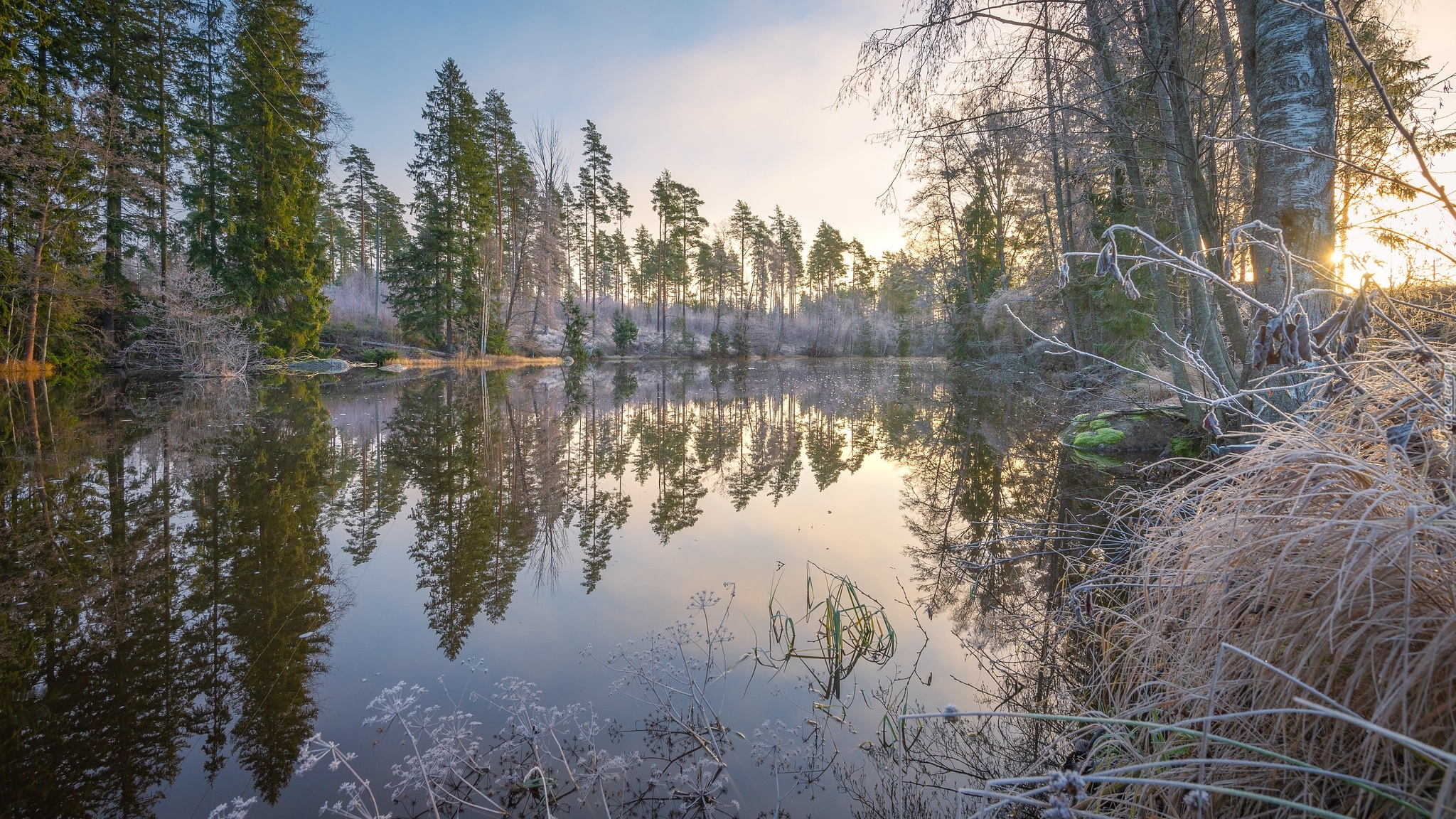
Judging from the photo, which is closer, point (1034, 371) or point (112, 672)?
point (112, 672)

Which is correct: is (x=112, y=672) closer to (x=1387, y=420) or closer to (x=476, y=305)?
(x=1387, y=420)

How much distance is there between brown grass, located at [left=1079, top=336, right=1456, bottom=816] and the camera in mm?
1080

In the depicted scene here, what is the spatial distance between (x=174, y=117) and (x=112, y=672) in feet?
82.0

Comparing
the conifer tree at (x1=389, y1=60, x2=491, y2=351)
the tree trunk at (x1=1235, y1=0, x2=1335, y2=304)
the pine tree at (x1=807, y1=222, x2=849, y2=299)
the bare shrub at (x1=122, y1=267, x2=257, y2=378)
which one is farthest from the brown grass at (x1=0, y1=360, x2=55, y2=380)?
the pine tree at (x1=807, y1=222, x2=849, y2=299)

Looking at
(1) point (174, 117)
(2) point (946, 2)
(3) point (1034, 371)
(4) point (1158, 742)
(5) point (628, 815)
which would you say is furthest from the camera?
(3) point (1034, 371)

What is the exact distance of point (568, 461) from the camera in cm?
751

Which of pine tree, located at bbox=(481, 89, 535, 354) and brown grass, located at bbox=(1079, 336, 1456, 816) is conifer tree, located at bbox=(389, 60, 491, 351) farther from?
brown grass, located at bbox=(1079, 336, 1456, 816)

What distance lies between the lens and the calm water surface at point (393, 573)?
7.32 feet

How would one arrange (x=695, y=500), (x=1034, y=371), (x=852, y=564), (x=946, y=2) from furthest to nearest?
(x=1034, y=371) < (x=695, y=500) < (x=946, y=2) < (x=852, y=564)

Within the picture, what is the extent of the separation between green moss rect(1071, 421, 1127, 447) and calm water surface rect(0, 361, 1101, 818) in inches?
16.6

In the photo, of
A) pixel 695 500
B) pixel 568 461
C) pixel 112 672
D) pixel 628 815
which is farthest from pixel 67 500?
pixel 628 815

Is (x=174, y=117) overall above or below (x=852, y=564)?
above

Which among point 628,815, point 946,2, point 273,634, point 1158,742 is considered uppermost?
point 946,2

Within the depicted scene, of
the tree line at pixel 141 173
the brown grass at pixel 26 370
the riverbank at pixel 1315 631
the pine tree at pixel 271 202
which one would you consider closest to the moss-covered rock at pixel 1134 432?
the riverbank at pixel 1315 631
